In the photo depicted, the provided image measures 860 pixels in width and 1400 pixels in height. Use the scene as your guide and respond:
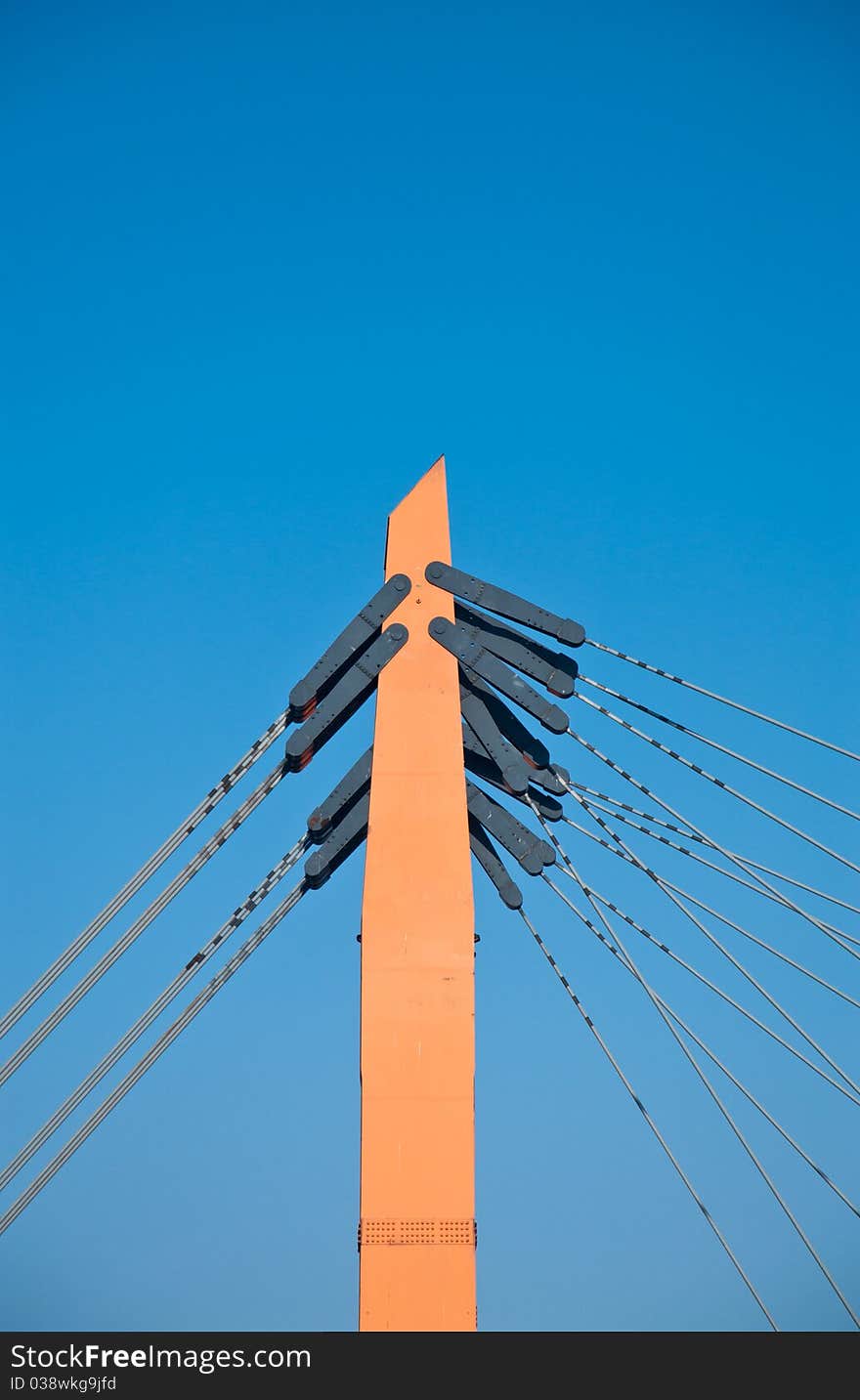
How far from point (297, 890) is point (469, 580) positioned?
5.51 m

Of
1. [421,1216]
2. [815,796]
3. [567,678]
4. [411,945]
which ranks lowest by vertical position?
[421,1216]

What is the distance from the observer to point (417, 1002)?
31.6 m

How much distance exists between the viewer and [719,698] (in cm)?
3372

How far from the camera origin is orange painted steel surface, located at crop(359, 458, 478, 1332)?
3059 centimetres

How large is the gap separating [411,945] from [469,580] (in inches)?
233

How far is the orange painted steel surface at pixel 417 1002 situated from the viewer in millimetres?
30594

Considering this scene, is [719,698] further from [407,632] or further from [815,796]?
[407,632]

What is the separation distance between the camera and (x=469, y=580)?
3406 centimetres
